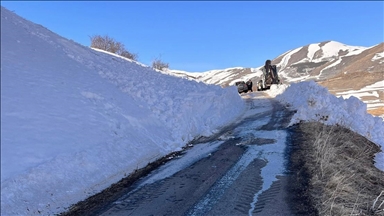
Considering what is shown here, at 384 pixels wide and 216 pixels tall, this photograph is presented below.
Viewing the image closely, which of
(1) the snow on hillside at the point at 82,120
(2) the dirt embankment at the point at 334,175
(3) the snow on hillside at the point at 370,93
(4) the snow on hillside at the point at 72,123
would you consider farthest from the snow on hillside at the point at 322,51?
(2) the dirt embankment at the point at 334,175

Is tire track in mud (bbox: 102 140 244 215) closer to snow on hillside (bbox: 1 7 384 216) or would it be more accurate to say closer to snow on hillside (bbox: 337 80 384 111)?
snow on hillside (bbox: 1 7 384 216)

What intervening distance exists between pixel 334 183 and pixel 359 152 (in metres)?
4.31

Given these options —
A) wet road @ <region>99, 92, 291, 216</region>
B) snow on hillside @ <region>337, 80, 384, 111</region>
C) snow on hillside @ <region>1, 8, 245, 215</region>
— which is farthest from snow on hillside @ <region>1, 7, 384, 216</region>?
snow on hillside @ <region>337, 80, 384, 111</region>

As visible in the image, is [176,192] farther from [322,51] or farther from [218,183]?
[322,51]

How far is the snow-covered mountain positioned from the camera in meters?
37.0

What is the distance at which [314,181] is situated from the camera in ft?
19.9

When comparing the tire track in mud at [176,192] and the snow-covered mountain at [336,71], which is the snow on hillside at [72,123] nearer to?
the tire track in mud at [176,192]

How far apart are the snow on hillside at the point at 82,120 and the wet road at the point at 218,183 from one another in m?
0.92

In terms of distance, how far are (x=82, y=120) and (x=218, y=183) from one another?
383 cm

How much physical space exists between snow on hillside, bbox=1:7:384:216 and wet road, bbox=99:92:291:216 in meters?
0.92

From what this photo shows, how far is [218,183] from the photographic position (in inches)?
245

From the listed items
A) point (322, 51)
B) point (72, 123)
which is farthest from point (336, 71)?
point (72, 123)

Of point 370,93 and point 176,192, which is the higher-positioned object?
point 370,93

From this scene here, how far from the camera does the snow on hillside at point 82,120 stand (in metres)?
5.66
